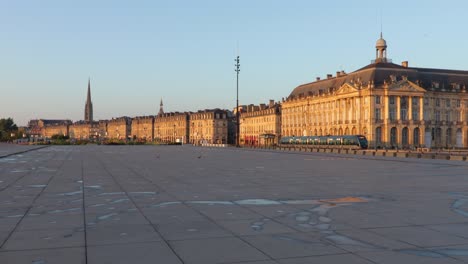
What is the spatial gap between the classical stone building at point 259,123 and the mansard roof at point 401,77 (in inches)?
1320

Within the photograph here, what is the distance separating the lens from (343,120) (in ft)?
378

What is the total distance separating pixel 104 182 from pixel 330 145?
76.5 m

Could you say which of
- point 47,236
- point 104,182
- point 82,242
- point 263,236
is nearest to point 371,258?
point 263,236

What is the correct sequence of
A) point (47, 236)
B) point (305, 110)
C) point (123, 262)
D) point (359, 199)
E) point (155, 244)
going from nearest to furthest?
point (123, 262)
point (155, 244)
point (47, 236)
point (359, 199)
point (305, 110)

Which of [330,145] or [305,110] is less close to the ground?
[305,110]

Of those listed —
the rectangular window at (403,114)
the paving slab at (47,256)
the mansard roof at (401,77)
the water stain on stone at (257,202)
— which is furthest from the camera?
the rectangular window at (403,114)

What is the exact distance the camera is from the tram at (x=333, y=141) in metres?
83.4

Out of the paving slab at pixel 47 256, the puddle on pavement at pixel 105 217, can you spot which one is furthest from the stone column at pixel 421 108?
the paving slab at pixel 47 256

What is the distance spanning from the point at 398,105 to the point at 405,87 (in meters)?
4.14

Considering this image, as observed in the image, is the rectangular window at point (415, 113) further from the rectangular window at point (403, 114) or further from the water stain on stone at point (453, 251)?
the water stain on stone at point (453, 251)

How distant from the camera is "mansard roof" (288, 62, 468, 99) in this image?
355 feet

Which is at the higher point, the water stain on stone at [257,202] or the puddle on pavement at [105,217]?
the water stain on stone at [257,202]

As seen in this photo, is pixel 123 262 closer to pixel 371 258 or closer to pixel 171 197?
pixel 371 258

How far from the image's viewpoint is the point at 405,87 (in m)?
107
